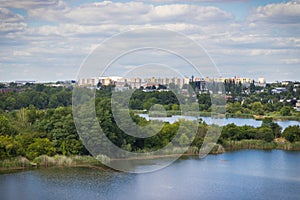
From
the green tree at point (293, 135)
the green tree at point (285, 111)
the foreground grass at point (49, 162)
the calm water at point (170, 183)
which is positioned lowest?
the calm water at point (170, 183)

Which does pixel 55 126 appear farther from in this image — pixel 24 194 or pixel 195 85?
pixel 195 85

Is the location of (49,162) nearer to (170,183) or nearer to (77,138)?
(77,138)

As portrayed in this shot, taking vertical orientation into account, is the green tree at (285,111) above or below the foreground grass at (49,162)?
above

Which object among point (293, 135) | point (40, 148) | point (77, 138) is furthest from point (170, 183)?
point (293, 135)

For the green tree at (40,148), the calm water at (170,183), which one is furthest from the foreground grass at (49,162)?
the calm water at (170,183)

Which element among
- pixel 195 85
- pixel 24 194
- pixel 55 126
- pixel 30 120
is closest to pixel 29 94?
pixel 195 85

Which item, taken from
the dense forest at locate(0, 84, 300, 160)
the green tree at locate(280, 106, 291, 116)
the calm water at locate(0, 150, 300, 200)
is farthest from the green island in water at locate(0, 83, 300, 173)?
the green tree at locate(280, 106, 291, 116)

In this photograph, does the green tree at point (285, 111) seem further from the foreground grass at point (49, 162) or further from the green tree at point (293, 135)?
the foreground grass at point (49, 162)

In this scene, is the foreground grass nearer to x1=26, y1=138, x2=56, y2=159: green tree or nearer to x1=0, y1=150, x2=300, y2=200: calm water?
x1=26, y1=138, x2=56, y2=159: green tree
